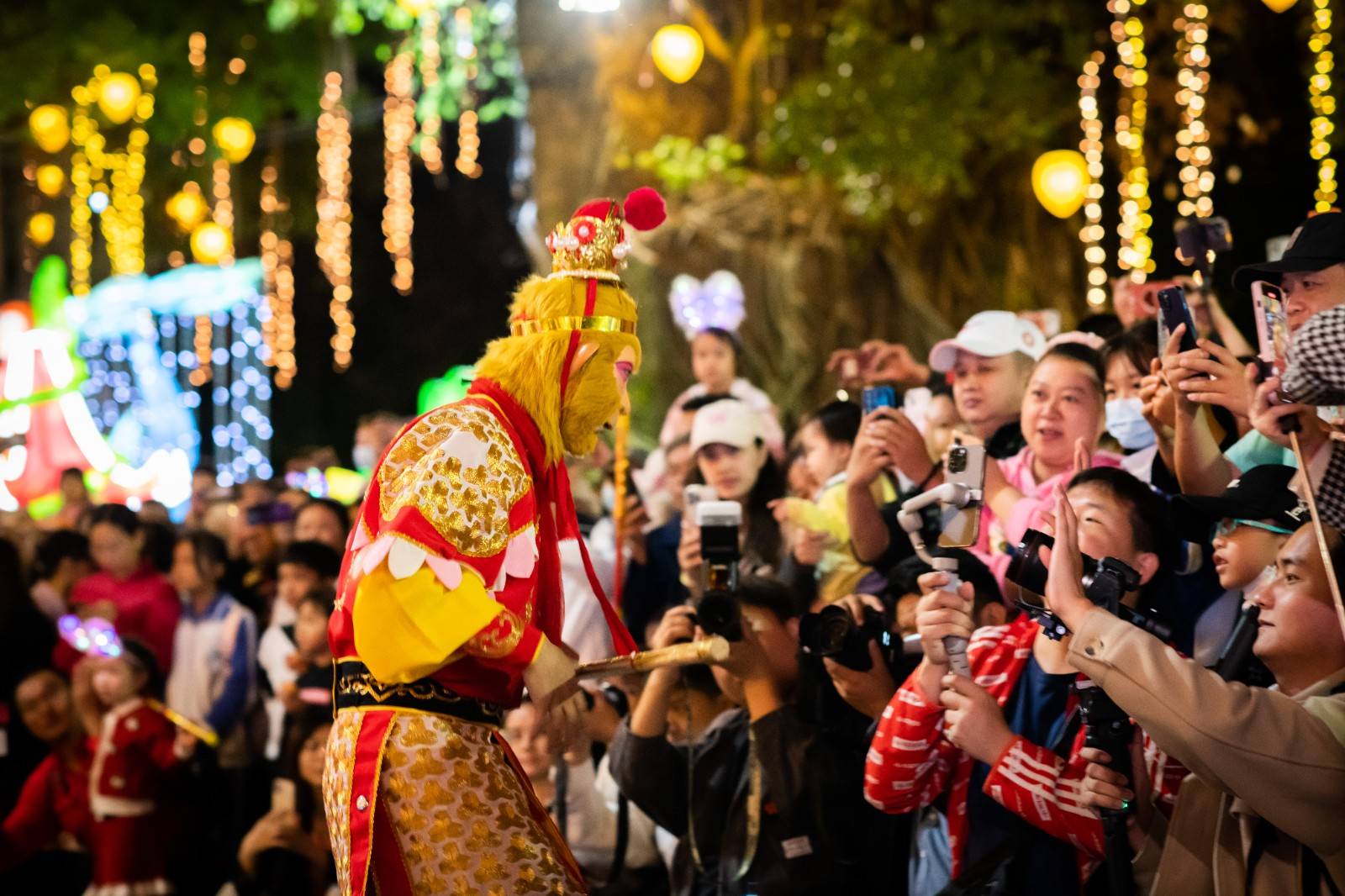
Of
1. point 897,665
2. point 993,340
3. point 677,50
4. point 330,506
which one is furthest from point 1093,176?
point 897,665

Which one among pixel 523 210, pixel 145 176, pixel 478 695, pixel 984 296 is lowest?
pixel 478 695

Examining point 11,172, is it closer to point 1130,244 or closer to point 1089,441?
point 1130,244

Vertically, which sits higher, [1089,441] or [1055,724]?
[1089,441]

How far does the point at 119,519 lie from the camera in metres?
7.19

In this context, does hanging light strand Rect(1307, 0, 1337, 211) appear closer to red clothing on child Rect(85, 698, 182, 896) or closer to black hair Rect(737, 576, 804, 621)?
black hair Rect(737, 576, 804, 621)

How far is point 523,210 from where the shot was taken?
42.0ft

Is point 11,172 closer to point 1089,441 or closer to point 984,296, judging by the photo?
point 984,296

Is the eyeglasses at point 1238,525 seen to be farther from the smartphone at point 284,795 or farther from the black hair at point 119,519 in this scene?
the black hair at point 119,519

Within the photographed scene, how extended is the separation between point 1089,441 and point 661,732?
1383 mm

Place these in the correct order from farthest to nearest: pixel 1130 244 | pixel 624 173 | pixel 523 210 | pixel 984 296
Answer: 1. pixel 523 210
2. pixel 624 173
3. pixel 984 296
4. pixel 1130 244

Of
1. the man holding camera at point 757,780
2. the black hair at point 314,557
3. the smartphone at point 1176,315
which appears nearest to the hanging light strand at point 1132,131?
the black hair at point 314,557

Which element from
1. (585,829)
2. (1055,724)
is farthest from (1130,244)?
(1055,724)

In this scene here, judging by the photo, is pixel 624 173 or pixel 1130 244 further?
pixel 624 173

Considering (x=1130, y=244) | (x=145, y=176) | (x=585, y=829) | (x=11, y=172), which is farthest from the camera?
(x=11, y=172)
